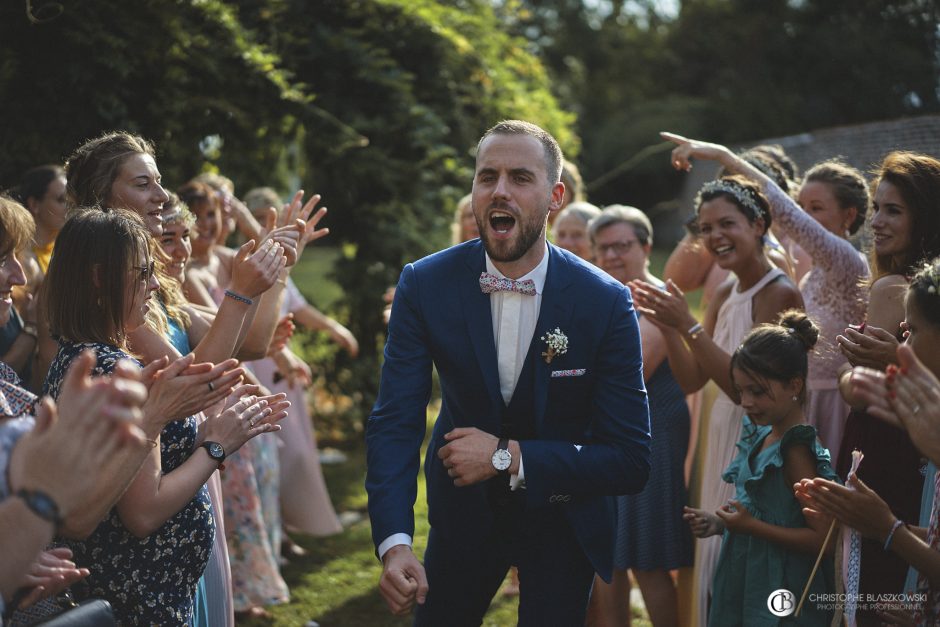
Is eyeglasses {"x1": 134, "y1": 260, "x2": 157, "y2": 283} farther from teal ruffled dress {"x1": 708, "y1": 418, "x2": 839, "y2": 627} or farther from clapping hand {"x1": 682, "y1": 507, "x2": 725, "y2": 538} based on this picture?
teal ruffled dress {"x1": 708, "y1": 418, "x2": 839, "y2": 627}

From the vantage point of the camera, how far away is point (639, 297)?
13.8ft

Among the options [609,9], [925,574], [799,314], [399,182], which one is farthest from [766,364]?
[609,9]

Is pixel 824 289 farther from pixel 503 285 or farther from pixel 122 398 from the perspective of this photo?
pixel 122 398

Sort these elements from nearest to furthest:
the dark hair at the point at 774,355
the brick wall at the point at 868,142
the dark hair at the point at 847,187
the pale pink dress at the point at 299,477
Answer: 1. the dark hair at the point at 774,355
2. the dark hair at the point at 847,187
3. the pale pink dress at the point at 299,477
4. the brick wall at the point at 868,142

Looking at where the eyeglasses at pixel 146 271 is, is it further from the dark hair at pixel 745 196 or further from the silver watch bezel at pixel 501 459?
the dark hair at pixel 745 196

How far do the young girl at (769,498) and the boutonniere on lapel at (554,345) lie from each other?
100 cm

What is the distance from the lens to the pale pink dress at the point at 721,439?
13.9ft

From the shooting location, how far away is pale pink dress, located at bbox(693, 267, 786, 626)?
13.9ft

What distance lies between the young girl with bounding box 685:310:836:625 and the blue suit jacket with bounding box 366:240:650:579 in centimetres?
68

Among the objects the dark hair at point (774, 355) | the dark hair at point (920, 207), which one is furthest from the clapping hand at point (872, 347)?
the dark hair at point (920, 207)

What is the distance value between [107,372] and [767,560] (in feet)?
8.23

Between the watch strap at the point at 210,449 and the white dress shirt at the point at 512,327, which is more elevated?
the white dress shirt at the point at 512,327

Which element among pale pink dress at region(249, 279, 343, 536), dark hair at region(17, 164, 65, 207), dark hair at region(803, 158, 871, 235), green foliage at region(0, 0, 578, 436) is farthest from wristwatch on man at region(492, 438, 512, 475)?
pale pink dress at region(249, 279, 343, 536)

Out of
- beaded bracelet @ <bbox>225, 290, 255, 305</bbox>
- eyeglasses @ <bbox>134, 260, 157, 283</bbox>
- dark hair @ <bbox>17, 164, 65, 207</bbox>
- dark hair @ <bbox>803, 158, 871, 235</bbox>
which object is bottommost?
beaded bracelet @ <bbox>225, 290, 255, 305</bbox>
